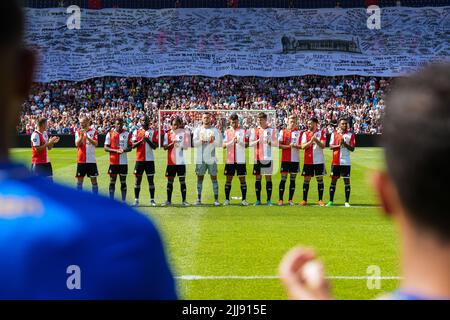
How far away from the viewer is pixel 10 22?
154cm

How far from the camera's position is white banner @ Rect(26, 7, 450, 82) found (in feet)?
167

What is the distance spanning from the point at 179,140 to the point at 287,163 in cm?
266

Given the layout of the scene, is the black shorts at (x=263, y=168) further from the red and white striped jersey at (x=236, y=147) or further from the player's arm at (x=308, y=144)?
the player's arm at (x=308, y=144)

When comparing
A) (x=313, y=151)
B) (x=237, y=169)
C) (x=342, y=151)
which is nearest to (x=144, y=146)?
(x=237, y=169)

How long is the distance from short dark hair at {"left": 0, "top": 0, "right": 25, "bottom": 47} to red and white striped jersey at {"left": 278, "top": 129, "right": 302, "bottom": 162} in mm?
16416

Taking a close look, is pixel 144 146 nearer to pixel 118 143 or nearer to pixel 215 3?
pixel 118 143

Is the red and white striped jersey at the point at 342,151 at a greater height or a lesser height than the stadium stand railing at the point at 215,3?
lesser

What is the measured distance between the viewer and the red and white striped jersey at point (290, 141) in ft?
58.9

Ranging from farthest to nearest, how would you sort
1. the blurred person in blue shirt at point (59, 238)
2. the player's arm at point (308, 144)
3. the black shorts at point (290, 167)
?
the black shorts at point (290, 167) → the player's arm at point (308, 144) → the blurred person in blue shirt at point (59, 238)

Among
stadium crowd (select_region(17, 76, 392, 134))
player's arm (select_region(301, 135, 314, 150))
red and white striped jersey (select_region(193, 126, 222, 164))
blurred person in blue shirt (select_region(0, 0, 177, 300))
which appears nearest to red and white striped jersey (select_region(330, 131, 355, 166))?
player's arm (select_region(301, 135, 314, 150))

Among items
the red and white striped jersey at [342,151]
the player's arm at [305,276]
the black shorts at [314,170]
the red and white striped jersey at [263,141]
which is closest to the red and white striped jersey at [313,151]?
the black shorts at [314,170]

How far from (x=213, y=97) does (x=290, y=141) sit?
33.5 metres

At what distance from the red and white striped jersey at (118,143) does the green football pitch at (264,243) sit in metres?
1.25
